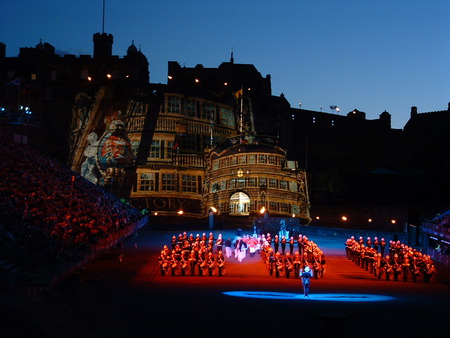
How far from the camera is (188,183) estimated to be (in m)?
64.2

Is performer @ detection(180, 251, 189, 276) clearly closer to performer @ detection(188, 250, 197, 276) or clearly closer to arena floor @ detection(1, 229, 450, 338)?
performer @ detection(188, 250, 197, 276)

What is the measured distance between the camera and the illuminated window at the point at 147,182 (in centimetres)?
6306

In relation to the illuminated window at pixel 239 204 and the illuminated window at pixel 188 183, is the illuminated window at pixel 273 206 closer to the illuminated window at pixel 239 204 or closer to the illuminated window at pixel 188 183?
the illuminated window at pixel 239 204

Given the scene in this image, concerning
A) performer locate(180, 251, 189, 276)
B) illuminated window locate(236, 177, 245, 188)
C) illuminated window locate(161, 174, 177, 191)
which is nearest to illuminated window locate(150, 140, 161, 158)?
illuminated window locate(161, 174, 177, 191)

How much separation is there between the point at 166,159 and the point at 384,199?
87.9 feet

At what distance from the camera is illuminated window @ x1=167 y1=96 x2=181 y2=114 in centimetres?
6581

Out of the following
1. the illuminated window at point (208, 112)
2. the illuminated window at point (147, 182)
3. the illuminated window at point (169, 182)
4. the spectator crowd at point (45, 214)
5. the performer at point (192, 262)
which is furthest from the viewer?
the illuminated window at point (208, 112)

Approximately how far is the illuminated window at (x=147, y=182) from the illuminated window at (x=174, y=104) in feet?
23.3

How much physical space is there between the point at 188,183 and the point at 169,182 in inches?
75.9

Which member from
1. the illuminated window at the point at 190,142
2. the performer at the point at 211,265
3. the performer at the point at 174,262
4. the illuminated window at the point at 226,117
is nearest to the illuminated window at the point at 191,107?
the illuminated window at the point at 190,142

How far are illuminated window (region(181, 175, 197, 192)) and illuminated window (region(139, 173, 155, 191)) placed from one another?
295 centimetres

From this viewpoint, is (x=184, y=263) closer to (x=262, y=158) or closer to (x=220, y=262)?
(x=220, y=262)

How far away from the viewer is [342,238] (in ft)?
165

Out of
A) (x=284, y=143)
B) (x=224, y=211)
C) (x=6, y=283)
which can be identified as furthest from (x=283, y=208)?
(x=6, y=283)
